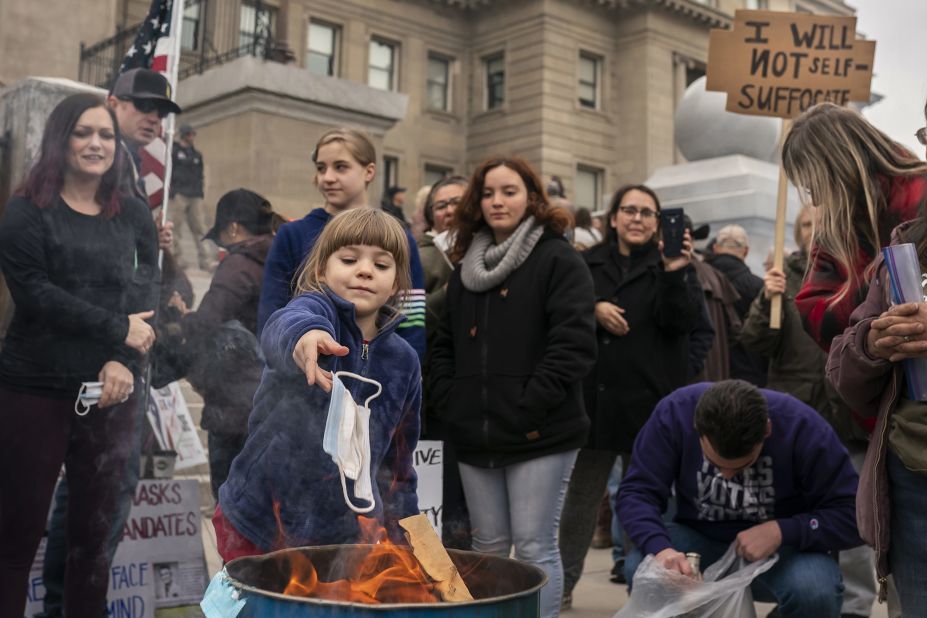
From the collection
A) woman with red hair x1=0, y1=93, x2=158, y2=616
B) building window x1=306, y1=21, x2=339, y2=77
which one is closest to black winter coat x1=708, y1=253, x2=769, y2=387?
woman with red hair x1=0, y1=93, x2=158, y2=616

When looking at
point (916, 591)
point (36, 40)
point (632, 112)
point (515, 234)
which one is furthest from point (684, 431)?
point (632, 112)

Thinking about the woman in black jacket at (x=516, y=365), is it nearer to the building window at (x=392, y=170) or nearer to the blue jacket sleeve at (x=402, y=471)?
the blue jacket sleeve at (x=402, y=471)

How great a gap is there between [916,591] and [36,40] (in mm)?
5143

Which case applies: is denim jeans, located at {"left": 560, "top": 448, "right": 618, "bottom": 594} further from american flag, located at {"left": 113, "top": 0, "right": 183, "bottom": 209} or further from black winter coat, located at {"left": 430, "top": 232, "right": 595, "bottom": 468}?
american flag, located at {"left": 113, "top": 0, "right": 183, "bottom": 209}

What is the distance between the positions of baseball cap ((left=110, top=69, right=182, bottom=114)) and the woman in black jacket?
123 cm

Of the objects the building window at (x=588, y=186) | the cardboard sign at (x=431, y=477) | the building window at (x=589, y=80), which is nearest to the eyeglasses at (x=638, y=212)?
the cardboard sign at (x=431, y=477)

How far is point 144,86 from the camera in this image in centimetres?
384

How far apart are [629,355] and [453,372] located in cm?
96

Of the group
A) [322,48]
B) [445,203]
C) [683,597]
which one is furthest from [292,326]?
[322,48]

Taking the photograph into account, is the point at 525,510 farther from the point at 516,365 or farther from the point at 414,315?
the point at 414,315

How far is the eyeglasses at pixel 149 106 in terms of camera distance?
12.3 ft

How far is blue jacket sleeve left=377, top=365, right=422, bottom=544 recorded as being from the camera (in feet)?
8.21

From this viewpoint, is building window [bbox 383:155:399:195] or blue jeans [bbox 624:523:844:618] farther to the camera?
building window [bbox 383:155:399:195]

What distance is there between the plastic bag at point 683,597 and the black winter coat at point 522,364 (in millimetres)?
688
